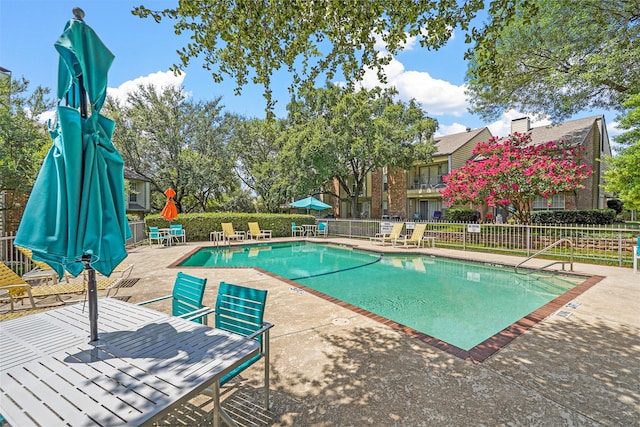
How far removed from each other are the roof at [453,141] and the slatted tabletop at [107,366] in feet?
83.5

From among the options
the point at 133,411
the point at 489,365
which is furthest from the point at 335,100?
the point at 133,411

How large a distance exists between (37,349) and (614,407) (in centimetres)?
444

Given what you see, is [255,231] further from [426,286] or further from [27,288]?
[27,288]

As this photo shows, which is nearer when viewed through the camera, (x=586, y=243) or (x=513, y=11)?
(x=513, y=11)

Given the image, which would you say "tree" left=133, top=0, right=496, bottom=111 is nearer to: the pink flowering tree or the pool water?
the pool water

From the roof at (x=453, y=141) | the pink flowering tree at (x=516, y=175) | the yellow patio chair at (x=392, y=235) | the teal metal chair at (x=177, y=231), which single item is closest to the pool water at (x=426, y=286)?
the yellow patio chair at (x=392, y=235)

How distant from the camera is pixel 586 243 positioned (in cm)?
1000

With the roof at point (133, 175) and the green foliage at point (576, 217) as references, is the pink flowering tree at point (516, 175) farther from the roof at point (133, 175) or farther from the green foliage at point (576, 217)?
the roof at point (133, 175)

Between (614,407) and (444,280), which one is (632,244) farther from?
(614,407)

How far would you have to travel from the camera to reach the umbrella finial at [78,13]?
211 cm

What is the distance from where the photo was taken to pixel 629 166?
30.9 ft

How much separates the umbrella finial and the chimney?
27660mm

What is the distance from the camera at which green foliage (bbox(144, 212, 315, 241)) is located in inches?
628

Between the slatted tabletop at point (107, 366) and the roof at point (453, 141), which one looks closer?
the slatted tabletop at point (107, 366)
